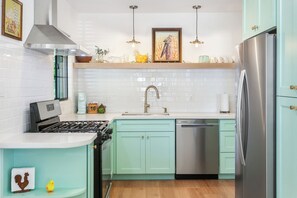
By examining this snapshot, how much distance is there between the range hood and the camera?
2.70 metres

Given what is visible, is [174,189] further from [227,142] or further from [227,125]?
[227,125]

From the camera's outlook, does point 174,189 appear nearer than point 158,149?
Yes

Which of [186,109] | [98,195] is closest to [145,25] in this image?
[186,109]

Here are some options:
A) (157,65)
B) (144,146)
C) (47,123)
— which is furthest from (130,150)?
(47,123)

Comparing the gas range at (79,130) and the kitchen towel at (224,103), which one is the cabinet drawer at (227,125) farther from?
the gas range at (79,130)

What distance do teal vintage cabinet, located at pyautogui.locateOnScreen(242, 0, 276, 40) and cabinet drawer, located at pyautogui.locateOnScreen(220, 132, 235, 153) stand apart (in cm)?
175

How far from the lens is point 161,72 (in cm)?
488

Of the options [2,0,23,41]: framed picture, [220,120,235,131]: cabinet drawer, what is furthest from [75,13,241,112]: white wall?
[2,0,23,41]: framed picture

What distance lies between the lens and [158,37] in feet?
15.8

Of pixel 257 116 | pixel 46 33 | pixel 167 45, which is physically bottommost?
pixel 257 116

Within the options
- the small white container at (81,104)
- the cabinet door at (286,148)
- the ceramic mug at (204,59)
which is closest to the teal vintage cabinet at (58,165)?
the cabinet door at (286,148)

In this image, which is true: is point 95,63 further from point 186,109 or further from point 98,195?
point 98,195

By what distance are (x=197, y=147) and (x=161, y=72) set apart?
1.34m

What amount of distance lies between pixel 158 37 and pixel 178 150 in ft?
5.82
